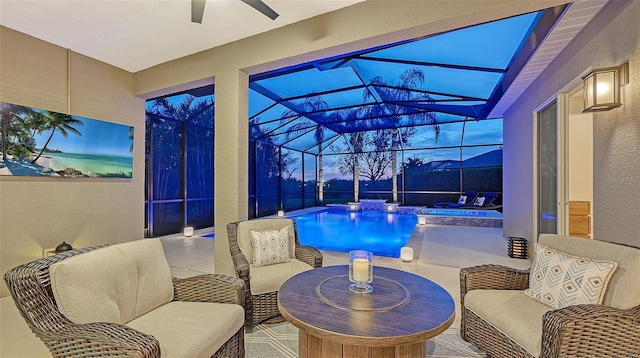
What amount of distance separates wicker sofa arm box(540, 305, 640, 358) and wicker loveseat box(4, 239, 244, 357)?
1633 mm

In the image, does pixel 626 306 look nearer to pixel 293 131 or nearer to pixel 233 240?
pixel 233 240

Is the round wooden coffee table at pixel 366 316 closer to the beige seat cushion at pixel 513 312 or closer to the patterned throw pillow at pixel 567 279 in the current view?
the beige seat cushion at pixel 513 312

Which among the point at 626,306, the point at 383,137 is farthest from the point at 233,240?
the point at 383,137

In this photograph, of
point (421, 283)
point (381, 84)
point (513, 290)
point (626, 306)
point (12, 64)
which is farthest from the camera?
point (381, 84)

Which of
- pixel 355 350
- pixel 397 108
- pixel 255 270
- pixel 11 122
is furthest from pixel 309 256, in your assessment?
pixel 397 108

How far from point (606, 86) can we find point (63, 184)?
18.6 feet

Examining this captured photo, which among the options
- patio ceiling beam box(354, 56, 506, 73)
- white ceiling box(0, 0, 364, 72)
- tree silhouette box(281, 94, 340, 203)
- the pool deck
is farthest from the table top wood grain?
the pool deck

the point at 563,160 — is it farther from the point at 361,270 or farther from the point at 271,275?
the point at 271,275

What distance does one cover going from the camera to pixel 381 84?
613cm

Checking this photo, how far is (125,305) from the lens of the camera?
5.14 feet

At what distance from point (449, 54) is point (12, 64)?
5368mm

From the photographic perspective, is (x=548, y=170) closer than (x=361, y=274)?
No

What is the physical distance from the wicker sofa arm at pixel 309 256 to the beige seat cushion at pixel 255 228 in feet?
0.25

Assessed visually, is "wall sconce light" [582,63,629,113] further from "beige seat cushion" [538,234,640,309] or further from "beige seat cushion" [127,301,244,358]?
"beige seat cushion" [127,301,244,358]
